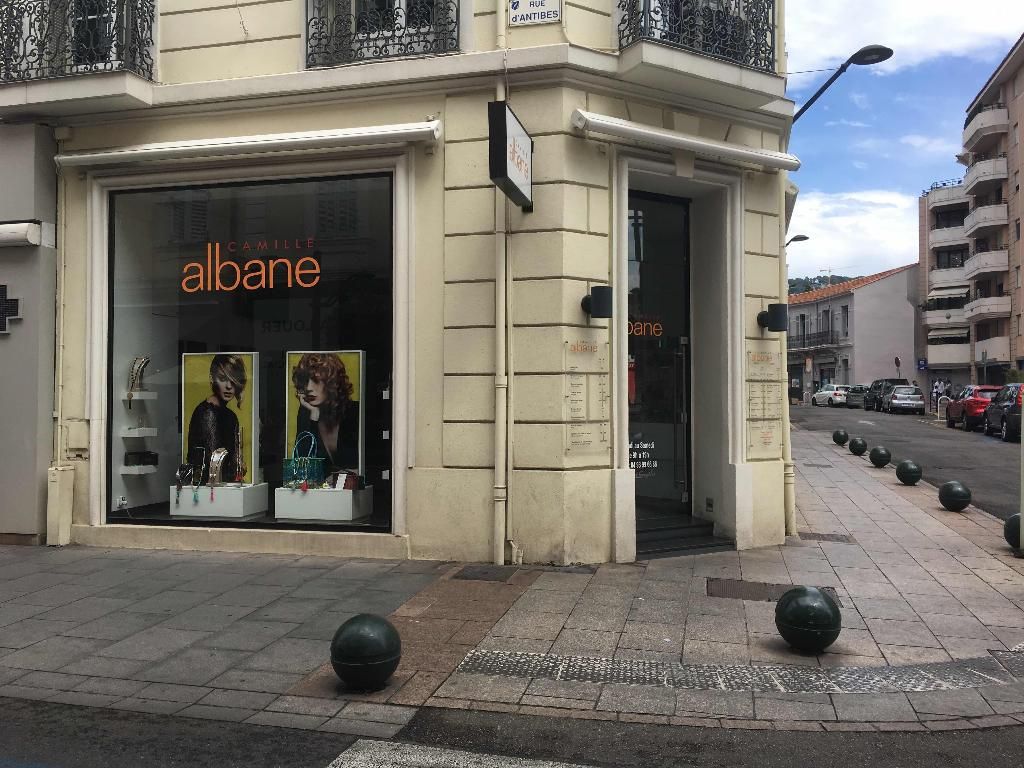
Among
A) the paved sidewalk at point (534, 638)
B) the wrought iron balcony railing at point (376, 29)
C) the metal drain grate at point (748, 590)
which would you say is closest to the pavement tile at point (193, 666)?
the paved sidewalk at point (534, 638)

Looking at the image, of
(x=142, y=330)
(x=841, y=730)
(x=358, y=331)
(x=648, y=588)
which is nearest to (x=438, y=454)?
(x=358, y=331)

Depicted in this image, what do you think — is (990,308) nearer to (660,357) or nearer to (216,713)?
(660,357)

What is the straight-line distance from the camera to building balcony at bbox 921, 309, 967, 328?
56.5m

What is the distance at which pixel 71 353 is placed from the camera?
9.65 meters

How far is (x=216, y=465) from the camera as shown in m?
9.74

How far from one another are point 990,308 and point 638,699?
2123 inches

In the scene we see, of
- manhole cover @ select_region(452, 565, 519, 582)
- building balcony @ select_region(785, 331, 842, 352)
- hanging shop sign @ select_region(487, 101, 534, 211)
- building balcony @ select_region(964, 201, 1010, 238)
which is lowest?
manhole cover @ select_region(452, 565, 519, 582)

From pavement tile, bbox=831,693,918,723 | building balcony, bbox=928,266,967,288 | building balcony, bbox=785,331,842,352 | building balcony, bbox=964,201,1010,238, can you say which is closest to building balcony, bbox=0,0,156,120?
pavement tile, bbox=831,693,918,723

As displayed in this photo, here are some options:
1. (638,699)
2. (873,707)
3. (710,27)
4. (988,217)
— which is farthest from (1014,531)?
(988,217)

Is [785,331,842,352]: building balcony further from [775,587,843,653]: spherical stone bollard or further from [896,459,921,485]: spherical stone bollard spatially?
[775,587,843,653]: spherical stone bollard

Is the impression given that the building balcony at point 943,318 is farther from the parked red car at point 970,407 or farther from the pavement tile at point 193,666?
the pavement tile at point 193,666

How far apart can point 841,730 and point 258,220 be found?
8.03m

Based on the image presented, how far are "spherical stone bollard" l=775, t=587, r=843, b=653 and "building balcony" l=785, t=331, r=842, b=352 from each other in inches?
2723

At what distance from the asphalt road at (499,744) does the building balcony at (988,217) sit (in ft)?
181
